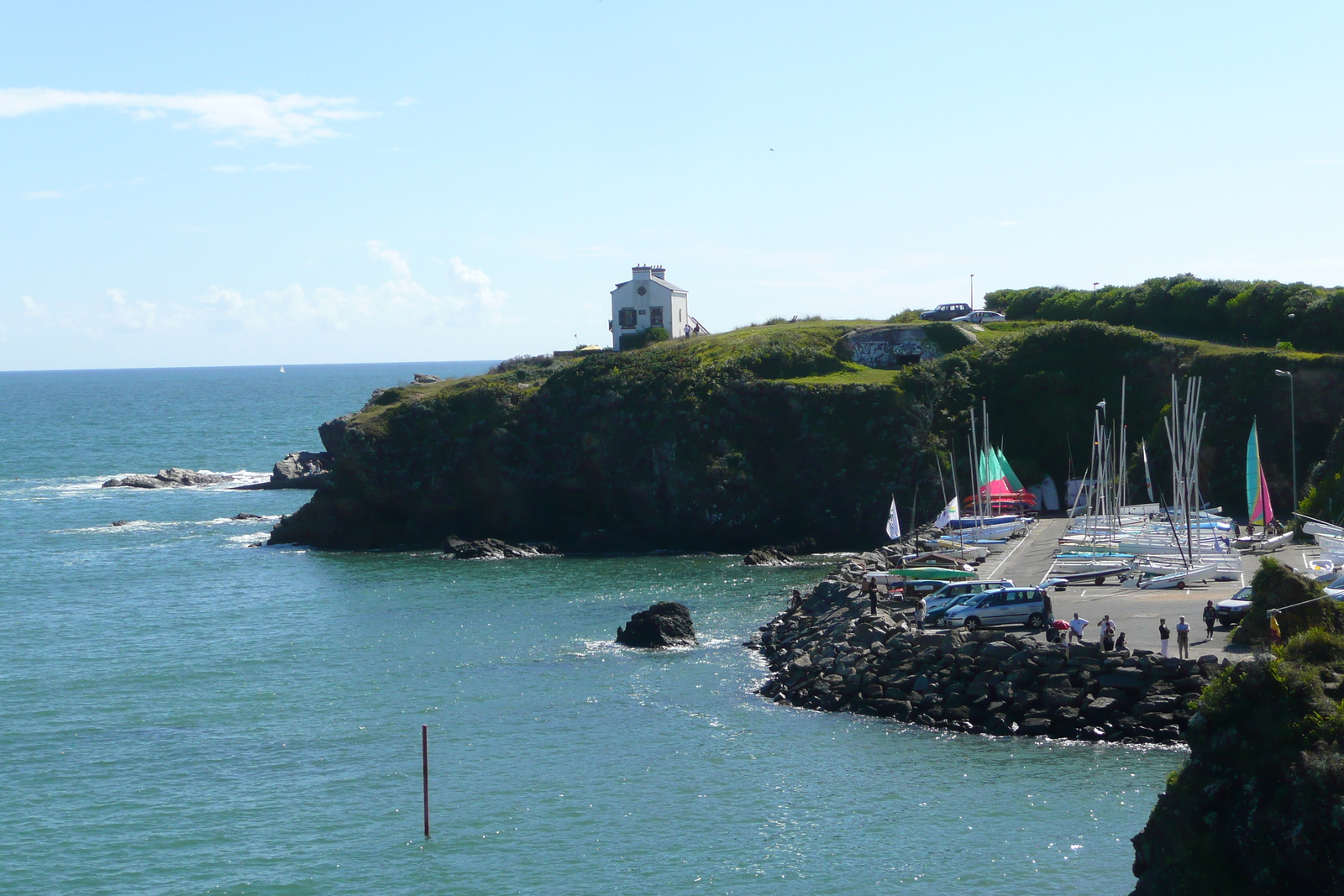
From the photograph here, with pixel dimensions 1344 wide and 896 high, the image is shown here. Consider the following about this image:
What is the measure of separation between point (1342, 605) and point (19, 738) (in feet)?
127

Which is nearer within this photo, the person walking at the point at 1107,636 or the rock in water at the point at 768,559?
the person walking at the point at 1107,636

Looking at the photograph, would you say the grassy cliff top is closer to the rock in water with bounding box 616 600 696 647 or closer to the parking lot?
the parking lot

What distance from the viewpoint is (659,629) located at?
150 ft

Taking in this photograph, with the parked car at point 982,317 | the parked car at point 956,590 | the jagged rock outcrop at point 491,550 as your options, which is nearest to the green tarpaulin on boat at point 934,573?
the parked car at point 956,590

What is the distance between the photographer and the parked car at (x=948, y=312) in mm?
94938

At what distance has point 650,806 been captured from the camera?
29.8 m

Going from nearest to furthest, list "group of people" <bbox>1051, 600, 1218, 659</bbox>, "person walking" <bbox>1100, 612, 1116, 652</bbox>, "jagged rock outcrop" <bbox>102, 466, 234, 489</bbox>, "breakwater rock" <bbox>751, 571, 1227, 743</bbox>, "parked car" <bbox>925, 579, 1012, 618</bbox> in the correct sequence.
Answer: "breakwater rock" <bbox>751, 571, 1227, 743</bbox> → "group of people" <bbox>1051, 600, 1218, 659</bbox> → "person walking" <bbox>1100, 612, 1116, 652</bbox> → "parked car" <bbox>925, 579, 1012, 618</bbox> → "jagged rock outcrop" <bbox>102, 466, 234, 489</bbox>

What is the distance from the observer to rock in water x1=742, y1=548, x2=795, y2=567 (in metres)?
64.1

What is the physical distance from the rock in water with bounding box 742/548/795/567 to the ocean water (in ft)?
19.6

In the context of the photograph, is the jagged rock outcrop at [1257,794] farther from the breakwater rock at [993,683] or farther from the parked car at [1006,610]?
the parked car at [1006,610]

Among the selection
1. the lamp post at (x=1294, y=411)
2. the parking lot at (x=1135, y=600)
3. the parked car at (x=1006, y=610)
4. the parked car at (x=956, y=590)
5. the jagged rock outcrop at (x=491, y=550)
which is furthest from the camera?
the jagged rock outcrop at (x=491, y=550)

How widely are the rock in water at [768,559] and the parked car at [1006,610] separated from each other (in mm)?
23250

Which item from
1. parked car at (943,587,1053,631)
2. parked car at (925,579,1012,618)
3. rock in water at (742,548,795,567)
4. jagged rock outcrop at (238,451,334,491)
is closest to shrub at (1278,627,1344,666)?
parked car at (943,587,1053,631)

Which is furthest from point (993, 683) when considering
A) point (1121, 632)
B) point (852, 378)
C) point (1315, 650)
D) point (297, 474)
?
point (297, 474)
